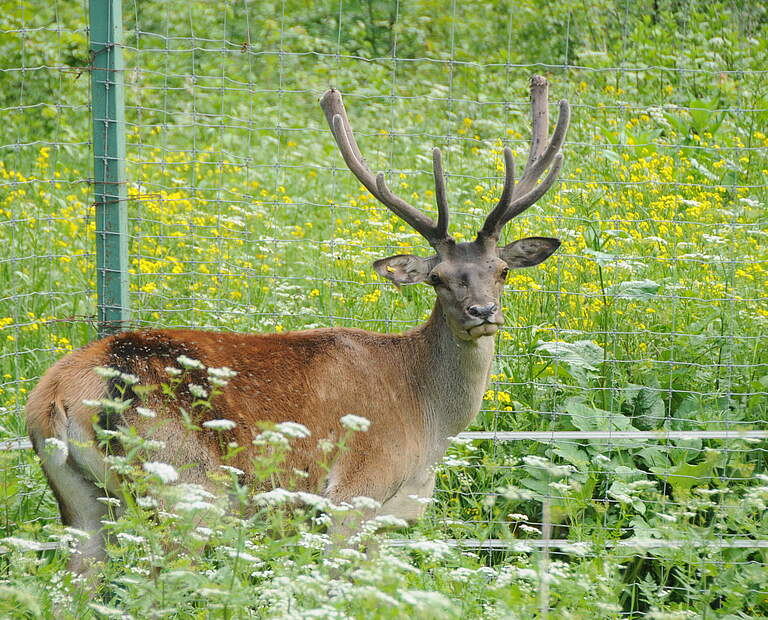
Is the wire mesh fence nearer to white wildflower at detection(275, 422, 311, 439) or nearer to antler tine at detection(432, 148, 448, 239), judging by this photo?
white wildflower at detection(275, 422, 311, 439)

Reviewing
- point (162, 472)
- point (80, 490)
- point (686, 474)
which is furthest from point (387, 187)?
point (162, 472)

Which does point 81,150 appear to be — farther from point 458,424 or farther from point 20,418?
point 458,424

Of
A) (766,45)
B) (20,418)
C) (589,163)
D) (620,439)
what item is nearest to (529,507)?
(620,439)

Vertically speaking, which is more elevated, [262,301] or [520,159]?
[520,159]

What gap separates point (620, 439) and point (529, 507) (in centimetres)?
63

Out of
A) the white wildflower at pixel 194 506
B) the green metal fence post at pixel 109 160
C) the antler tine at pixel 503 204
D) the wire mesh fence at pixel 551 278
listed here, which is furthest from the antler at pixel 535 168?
the white wildflower at pixel 194 506

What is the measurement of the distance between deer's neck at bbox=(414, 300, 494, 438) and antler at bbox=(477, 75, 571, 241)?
0.55 m

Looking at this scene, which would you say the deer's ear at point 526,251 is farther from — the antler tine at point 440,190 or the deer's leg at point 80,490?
the deer's leg at point 80,490

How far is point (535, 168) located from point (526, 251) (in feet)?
1.52

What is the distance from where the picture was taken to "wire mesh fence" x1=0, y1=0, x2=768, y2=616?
18.4 feet

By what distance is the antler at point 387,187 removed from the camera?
197 inches

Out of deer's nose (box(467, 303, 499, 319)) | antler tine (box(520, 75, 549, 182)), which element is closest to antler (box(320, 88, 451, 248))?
deer's nose (box(467, 303, 499, 319))

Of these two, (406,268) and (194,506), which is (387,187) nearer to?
(406,268)

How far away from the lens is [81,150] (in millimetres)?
10586
